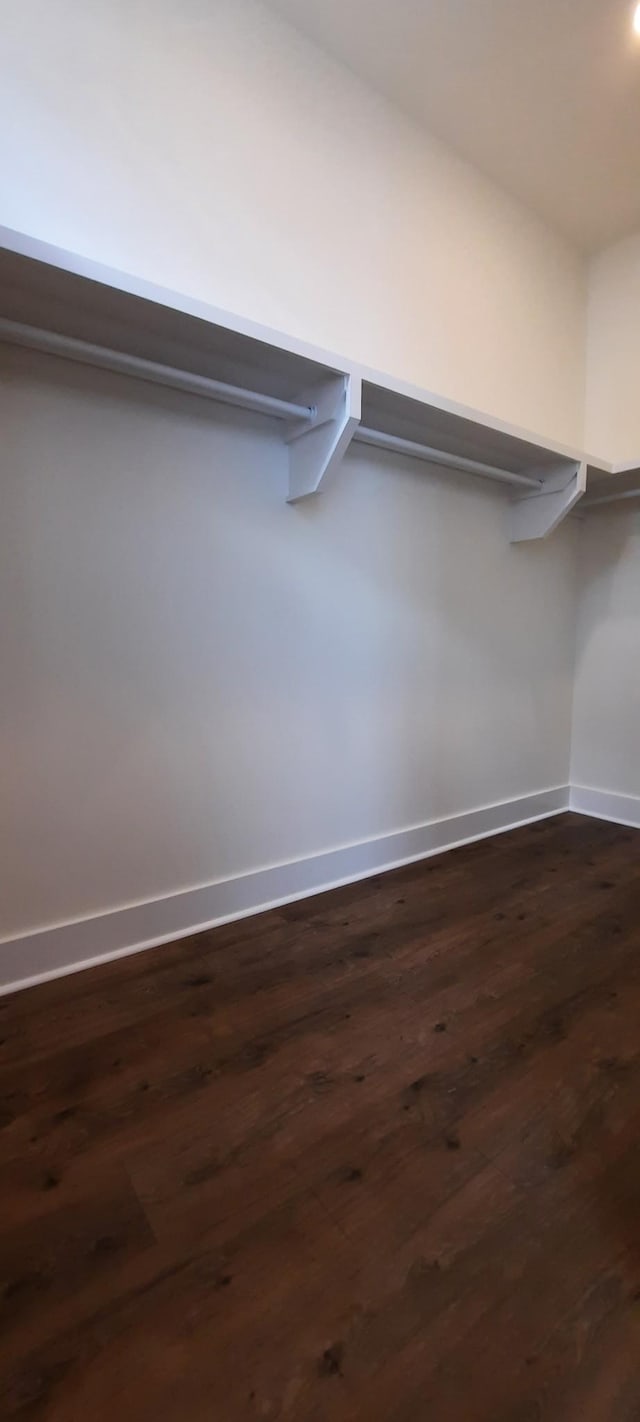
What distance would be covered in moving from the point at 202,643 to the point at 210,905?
31.5 inches

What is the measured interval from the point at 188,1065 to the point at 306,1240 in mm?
457

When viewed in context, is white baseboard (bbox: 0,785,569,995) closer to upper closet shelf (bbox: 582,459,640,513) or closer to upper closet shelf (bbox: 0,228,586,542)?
upper closet shelf (bbox: 0,228,586,542)

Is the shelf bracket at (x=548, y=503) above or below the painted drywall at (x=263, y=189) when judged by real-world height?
below

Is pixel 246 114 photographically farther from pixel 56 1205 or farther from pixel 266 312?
pixel 56 1205

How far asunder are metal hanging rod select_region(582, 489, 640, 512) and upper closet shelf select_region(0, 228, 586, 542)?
19.5 inches

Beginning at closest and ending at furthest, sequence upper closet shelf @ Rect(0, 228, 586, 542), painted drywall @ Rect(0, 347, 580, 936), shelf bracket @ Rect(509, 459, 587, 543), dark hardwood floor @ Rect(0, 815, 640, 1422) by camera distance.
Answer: dark hardwood floor @ Rect(0, 815, 640, 1422)
upper closet shelf @ Rect(0, 228, 586, 542)
painted drywall @ Rect(0, 347, 580, 936)
shelf bracket @ Rect(509, 459, 587, 543)

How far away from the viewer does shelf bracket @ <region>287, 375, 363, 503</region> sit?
65.2 inches

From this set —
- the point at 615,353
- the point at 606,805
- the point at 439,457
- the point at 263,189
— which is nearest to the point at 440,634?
the point at 439,457

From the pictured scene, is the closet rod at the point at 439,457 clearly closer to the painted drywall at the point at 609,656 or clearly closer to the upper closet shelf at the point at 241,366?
the upper closet shelf at the point at 241,366

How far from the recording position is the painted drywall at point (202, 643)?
1.53 metres

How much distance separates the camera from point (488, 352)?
2482 millimetres

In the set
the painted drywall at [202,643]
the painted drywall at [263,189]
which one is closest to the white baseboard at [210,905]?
the painted drywall at [202,643]

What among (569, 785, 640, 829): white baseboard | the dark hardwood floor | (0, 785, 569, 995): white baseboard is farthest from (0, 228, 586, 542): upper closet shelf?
(569, 785, 640, 829): white baseboard

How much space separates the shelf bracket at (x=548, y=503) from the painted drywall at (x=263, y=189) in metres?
0.35
